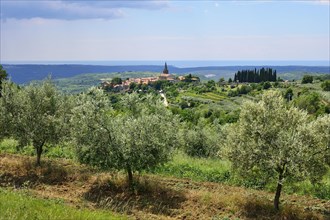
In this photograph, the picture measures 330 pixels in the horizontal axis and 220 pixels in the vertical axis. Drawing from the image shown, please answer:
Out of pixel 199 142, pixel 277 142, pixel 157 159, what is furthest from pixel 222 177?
pixel 199 142

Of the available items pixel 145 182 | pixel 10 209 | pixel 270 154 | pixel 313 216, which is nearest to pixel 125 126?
pixel 145 182

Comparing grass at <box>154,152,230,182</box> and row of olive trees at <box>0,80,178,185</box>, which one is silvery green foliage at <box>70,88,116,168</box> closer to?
row of olive trees at <box>0,80,178,185</box>

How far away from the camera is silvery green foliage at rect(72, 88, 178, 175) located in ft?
71.2

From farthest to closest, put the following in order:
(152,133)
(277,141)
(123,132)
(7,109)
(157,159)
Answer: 1. (7,109)
2. (123,132)
3. (157,159)
4. (152,133)
5. (277,141)

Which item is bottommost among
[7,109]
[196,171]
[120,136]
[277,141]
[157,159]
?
[196,171]

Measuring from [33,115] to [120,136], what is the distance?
8241 millimetres

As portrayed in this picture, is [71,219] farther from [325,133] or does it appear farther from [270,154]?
[325,133]

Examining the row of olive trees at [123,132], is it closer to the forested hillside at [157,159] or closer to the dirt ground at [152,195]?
the forested hillside at [157,159]

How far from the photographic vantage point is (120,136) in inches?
872

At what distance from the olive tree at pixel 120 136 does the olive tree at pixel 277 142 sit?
4.29 m

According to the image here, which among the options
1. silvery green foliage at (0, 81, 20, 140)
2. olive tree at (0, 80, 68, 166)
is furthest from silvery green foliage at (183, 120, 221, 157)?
silvery green foliage at (0, 81, 20, 140)

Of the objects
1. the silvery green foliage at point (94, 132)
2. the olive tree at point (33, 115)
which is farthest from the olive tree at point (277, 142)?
the olive tree at point (33, 115)

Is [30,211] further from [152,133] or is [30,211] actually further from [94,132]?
[152,133]

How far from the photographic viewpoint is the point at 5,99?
88.3 feet
